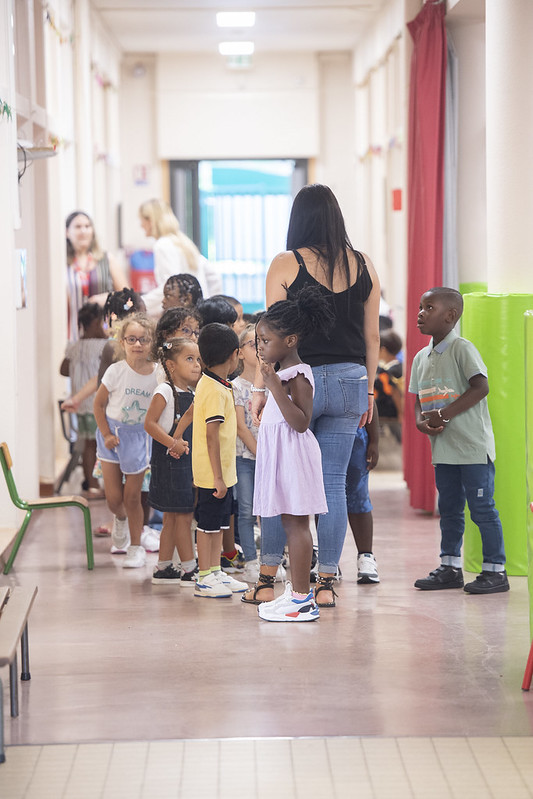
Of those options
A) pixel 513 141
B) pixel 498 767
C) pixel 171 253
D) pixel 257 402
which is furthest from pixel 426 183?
pixel 498 767

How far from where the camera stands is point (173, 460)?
4.67m

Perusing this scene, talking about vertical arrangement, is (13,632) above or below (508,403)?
below

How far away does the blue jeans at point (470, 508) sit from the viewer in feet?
14.7

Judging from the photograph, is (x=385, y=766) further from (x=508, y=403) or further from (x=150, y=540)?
(x=150, y=540)

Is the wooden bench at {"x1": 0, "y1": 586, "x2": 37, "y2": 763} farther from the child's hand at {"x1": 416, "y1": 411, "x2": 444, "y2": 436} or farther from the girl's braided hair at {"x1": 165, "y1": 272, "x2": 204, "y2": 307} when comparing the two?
the girl's braided hair at {"x1": 165, "y1": 272, "x2": 204, "y2": 307}

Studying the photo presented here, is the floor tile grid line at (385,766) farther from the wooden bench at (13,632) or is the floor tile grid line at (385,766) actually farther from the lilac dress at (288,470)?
the lilac dress at (288,470)

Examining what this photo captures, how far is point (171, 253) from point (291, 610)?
12.1ft

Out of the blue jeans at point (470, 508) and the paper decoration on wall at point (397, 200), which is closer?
the blue jeans at point (470, 508)

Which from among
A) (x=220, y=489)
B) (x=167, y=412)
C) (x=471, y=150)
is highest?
(x=471, y=150)

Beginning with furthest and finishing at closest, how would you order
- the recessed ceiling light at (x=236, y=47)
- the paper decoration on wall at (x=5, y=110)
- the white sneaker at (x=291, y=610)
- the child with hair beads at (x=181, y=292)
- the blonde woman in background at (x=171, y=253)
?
the recessed ceiling light at (x=236, y=47) → the blonde woman in background at (x=171, y=253) → the child with hair beads at (x=181, y=292) → the paper decoration on wall at (x=5, y=110) → the white sneaker at (x=291, y=610)

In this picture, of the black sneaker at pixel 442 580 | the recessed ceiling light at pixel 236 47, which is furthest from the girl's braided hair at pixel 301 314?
the recessed ceiling light at pixel 236 47

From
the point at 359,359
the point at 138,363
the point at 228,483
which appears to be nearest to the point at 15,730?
the point at 228,483

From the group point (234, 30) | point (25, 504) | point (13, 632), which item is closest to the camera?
point (13, 632)

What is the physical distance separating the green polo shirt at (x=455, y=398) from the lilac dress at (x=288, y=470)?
70 cm
